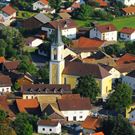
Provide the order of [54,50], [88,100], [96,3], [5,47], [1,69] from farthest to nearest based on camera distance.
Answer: [96,3] → [5,47] → [1,69] → [54,50] → [88,100]

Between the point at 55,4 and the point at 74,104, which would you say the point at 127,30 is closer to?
the point at 55,4

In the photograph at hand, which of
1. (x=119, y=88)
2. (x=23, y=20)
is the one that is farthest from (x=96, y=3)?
(x=119, y=88)

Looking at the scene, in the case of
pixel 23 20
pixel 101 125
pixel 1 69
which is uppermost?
pixel 23 20

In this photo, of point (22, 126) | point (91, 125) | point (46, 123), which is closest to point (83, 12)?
point (91, 125)

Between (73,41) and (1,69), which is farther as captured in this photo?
(73,41)

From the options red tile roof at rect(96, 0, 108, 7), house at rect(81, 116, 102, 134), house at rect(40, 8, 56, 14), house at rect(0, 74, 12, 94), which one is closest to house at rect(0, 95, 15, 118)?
house at rect(0, 74, 12, 94)

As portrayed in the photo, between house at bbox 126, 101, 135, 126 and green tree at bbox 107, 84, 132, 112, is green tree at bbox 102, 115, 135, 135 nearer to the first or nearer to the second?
house at bbox 126, 101, 135, 126

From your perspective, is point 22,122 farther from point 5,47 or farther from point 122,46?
point 122,46
